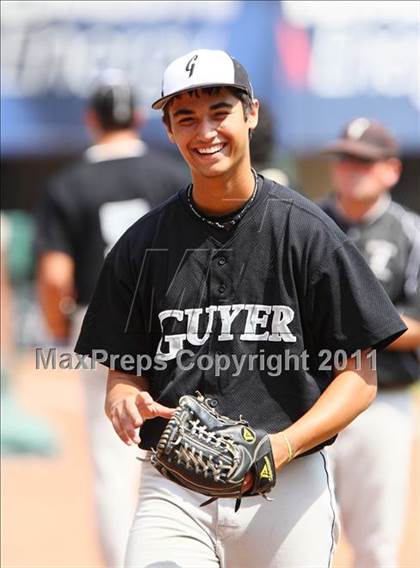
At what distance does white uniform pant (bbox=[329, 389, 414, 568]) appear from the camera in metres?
5.50

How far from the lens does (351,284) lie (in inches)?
136

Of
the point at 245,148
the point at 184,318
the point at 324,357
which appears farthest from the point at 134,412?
the point at 245,148

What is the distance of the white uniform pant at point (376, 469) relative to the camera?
550 centimetres

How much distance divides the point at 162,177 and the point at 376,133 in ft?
3.53

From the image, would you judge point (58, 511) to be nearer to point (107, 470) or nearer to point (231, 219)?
point (107, 470)

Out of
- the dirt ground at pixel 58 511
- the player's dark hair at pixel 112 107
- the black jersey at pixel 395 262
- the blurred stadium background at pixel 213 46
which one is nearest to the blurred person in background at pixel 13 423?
the dirt ground at pixel 58 511

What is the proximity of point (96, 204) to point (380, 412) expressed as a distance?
171 cm

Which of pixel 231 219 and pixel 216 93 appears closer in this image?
pixel 216 93

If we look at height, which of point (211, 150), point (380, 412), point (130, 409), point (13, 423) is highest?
point (211, 150)

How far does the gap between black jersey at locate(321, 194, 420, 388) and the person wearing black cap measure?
191cm

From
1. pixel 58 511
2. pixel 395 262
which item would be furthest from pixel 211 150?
pixel 58 511

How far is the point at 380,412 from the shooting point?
550 cm

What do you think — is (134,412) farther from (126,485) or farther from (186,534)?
(126,485)

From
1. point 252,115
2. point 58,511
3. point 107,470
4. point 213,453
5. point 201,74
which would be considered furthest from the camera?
point 58,511
